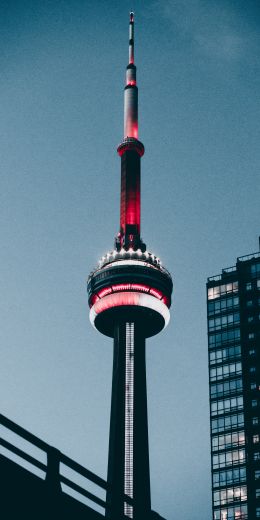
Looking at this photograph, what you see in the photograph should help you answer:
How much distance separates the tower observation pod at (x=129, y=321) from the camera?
106m

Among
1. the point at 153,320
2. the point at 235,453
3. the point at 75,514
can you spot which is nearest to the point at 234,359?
the point at 235,453

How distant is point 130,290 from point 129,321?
5.11 meters

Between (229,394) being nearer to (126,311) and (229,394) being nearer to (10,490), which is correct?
(126,311)

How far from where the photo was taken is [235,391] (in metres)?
146

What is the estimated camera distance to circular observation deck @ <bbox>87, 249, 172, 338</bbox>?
4530 inches

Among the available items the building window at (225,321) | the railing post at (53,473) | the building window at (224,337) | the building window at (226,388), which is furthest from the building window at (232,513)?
the railing post at (53,473)

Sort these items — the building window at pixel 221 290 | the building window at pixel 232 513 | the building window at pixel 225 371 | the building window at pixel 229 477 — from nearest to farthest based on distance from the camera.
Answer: the building window at pixel 232 513, the building window at pixel 229 477, the building window at pixel 225 371, the building window at pixel 221 290

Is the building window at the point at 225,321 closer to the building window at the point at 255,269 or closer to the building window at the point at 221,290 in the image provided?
the building window at the point at 221,290

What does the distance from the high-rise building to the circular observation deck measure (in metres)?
32.5

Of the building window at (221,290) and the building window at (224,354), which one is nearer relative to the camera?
the building window at (224,354)

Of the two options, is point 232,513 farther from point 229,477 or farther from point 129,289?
point 129,289

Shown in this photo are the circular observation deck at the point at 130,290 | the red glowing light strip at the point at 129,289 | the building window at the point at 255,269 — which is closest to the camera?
the red glowing light strip at the point at 129,289

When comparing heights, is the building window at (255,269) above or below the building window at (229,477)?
above

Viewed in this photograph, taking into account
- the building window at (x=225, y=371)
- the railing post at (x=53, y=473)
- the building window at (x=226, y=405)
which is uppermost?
the building window at (x=225, y=371)
